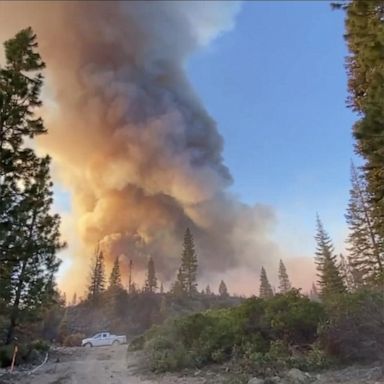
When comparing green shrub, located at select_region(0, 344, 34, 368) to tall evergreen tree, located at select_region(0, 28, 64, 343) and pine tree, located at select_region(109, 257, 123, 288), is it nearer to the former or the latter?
tall evergreen tree, located at select_region(0, 28, 64, 343)

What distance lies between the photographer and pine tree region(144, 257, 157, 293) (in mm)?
87125

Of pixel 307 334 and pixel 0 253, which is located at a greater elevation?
pixel 0 253

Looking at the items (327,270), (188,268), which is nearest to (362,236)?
(327,270)

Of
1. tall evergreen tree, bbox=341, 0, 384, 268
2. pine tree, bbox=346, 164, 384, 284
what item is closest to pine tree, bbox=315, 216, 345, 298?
pine tree, bbox=346, 164, 384, 284

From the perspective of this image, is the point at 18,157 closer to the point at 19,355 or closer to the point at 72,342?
the point at 19,355

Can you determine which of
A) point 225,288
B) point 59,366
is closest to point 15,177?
point 59,366

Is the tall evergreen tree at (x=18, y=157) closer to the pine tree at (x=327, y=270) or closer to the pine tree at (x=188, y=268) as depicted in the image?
the pine tree at (x=327, y=270)

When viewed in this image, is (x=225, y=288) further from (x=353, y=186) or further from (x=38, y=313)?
(x=38, y=313)

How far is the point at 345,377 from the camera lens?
10188mm

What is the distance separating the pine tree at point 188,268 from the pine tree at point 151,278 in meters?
12.6

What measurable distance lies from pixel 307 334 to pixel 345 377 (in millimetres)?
4206

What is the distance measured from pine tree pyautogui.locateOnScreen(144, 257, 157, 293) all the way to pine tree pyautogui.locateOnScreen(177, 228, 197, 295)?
41.3ft

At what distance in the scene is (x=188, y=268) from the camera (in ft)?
252

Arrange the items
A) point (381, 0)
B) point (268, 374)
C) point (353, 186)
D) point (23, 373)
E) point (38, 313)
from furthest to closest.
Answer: point (353, 186), point (38, 313), point (23, 373), point (268, 374), point (381, 0)
